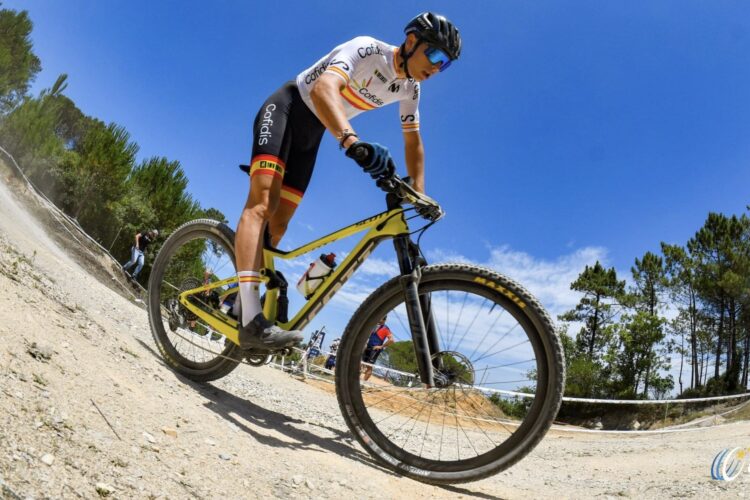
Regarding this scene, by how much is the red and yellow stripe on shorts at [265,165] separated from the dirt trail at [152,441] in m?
1.68

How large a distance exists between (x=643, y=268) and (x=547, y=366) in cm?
4618

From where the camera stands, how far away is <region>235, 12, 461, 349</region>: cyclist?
3242mm

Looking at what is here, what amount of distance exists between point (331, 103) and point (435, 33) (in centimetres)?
92

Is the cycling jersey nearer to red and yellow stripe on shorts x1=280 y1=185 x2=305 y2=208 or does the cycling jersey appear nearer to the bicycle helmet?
red and yellow stripe on shorts x1=280 y1=185 x2=305 y2=208

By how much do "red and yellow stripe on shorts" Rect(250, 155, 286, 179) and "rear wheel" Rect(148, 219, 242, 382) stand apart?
89 cm

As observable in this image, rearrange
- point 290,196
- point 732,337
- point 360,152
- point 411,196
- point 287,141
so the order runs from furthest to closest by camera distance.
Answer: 1. point 732,337
2. point 290,196
3. point 287,141
4. point 411,196
5. point 360,152

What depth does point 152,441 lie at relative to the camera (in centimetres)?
207

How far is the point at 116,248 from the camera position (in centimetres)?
3659

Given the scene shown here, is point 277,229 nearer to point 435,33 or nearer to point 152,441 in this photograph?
point 435,33

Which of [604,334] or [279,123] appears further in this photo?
[604,334]

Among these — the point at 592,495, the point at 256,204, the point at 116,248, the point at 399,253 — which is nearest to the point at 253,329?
the point at 256,204

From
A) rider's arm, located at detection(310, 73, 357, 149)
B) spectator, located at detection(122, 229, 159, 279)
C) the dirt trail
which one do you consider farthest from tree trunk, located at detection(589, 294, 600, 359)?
rider's arm, located at detection(310, 73, 357, 149)

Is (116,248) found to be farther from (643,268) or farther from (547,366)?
(643,268)

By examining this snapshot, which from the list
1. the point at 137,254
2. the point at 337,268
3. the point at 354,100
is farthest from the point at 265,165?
the point at 137,254
